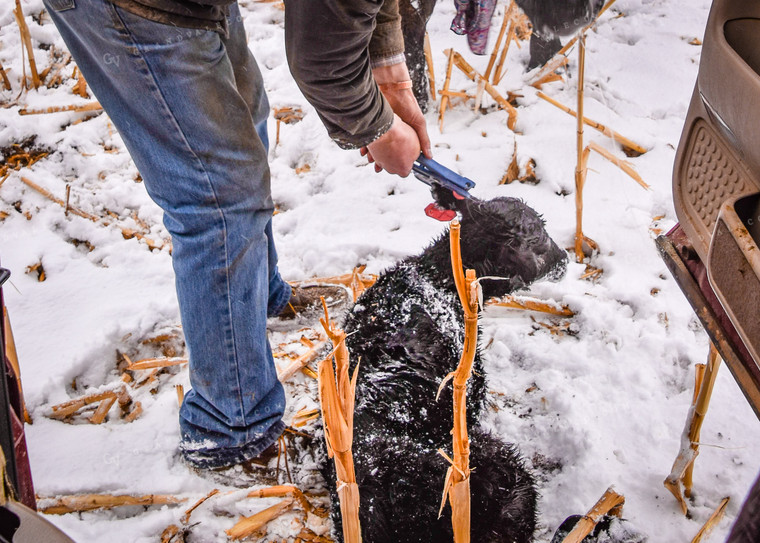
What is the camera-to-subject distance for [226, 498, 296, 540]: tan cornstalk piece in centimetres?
147

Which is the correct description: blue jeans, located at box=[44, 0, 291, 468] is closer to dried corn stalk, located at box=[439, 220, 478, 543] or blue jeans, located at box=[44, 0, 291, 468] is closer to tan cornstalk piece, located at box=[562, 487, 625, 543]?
dried corn stalk, located at box=[439, 220, 478, 543]

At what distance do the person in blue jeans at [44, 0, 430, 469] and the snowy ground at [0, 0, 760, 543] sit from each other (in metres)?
0.31

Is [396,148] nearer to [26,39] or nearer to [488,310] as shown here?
[488,310]

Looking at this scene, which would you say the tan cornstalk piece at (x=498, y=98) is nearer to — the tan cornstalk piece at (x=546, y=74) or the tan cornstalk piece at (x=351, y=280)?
the tan cornstalk piece at (x=546, y=74)

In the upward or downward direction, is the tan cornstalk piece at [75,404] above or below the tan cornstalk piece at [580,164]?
below

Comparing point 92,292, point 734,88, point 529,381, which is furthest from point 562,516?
point 92,292

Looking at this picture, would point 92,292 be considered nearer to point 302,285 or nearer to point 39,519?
point 302,285

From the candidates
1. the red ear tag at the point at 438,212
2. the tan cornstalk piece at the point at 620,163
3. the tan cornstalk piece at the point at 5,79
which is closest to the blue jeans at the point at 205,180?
the red ear tag at the point at 438,212

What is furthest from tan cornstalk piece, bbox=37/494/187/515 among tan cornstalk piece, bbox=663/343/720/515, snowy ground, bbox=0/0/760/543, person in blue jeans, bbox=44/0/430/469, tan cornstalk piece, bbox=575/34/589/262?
tan cornstalk piece, bbox=575/34/589/262

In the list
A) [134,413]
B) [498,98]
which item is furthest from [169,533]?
[498,98]

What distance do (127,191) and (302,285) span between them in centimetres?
118

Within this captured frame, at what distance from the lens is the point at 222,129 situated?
1.31 metres

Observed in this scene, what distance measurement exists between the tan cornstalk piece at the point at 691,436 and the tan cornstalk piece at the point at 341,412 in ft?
3.00

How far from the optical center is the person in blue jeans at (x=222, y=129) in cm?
115
